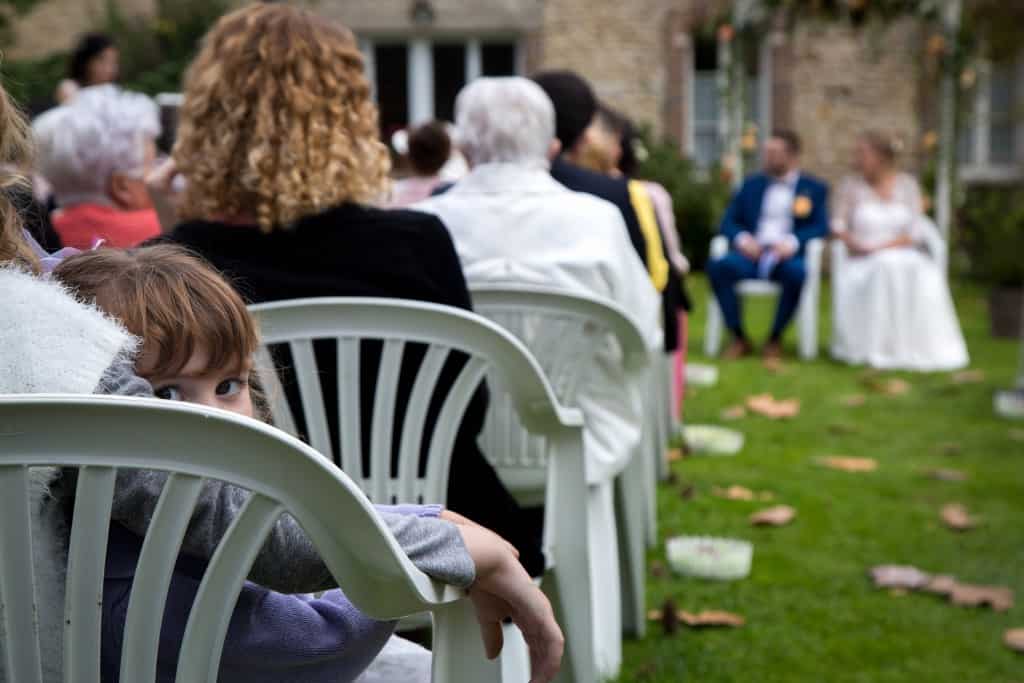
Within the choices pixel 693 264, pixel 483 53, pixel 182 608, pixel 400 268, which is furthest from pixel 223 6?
pixel 182 608

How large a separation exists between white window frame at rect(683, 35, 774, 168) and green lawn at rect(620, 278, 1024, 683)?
9606 millimetres

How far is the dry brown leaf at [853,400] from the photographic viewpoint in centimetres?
774

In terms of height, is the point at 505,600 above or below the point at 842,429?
above

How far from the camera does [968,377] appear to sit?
29.3 feet

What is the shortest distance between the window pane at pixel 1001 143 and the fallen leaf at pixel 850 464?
12083 mm

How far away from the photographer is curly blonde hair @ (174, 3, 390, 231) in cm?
266

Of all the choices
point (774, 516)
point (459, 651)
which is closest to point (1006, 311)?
point (774, 516)

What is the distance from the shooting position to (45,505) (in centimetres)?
130

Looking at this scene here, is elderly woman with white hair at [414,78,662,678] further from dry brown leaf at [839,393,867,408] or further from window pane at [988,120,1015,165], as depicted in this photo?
window pane at [988,120,1015,165]

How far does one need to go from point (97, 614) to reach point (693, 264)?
15427 millimetres

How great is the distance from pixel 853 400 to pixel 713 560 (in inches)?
152

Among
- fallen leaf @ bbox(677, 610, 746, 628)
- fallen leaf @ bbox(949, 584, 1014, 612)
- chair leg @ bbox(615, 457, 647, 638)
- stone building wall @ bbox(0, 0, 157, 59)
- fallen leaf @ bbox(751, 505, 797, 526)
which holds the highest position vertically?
stone building wall @ bbox(0, 0, 157, 59)

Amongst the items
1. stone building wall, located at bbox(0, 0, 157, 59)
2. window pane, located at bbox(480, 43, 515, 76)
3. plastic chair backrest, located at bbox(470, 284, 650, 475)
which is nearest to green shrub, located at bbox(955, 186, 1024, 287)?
window pane, located at bbox(480, 43, 515, 76)

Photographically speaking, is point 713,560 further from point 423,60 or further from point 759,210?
point 423,60
